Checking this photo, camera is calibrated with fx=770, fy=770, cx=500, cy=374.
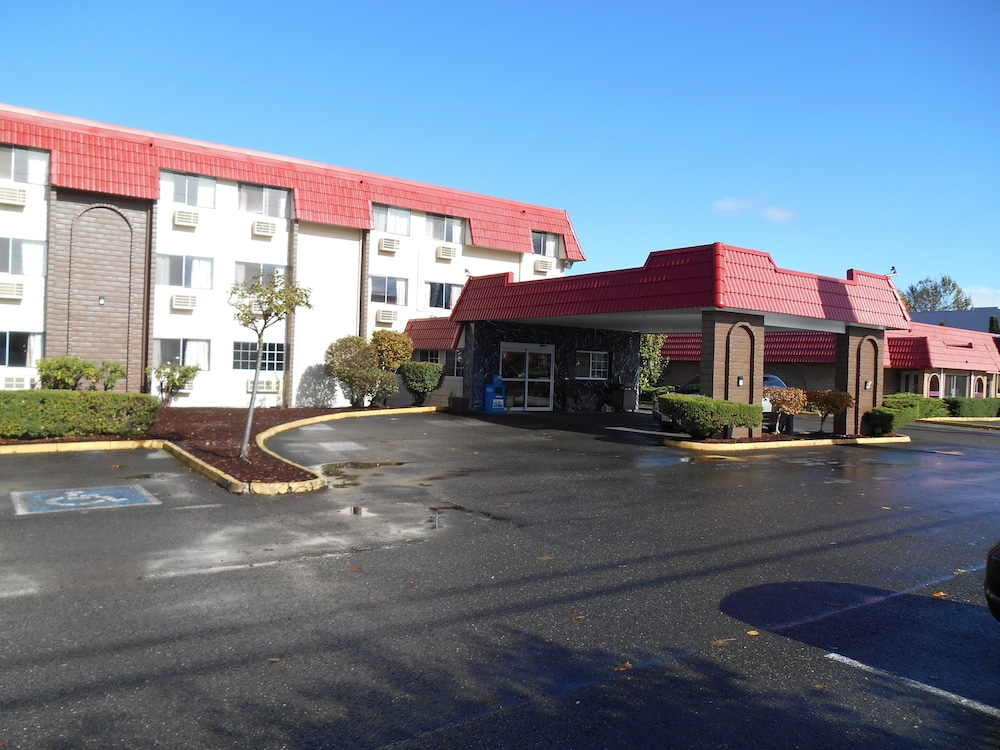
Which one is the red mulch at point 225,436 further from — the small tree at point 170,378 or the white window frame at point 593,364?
the white window frame at point 593,364

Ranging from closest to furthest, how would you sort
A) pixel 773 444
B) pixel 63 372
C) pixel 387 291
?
pixel 773 444 < pixel 63 372 < pixel 387 291

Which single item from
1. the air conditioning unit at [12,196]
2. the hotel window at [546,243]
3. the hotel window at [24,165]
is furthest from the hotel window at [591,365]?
the air conditioning unit at [12,196]

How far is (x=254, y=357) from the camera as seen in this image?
27844 mm

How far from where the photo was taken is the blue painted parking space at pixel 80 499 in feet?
31.6

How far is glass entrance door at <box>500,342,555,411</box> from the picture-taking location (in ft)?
92.9

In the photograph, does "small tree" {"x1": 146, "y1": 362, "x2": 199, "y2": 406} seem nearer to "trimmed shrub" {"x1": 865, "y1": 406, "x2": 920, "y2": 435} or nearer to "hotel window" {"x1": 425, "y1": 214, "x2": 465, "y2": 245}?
"hotel window" {"x1": 425, "y1": 214, "x2": 465, "y2": 245}

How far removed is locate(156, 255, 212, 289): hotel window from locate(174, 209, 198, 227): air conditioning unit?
3.53ft

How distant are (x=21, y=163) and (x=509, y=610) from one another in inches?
966

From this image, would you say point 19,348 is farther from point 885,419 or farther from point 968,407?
point 968,407

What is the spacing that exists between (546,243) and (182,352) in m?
16.3

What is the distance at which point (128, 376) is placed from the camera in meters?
25.2


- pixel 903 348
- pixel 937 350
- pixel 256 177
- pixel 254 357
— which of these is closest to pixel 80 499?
pixel 254 357

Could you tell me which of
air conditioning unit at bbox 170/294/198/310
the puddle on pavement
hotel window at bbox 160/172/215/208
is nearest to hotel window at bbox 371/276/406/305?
hotel window at bbox 160/172/215/208

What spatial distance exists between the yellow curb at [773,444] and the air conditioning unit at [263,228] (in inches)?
636
